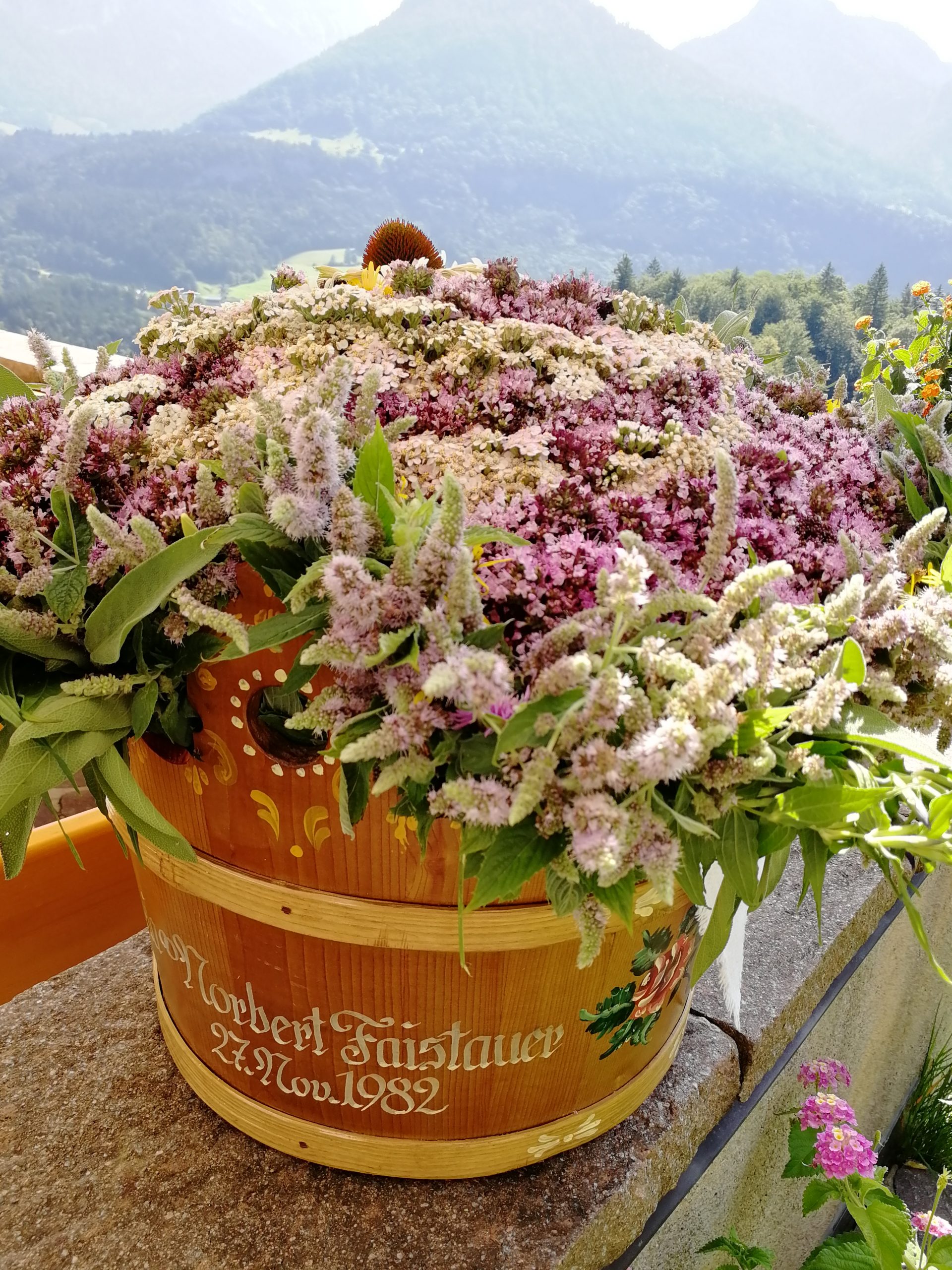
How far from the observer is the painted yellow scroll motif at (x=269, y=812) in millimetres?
817

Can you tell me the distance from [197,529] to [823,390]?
0.97 metres

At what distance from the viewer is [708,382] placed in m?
1.06

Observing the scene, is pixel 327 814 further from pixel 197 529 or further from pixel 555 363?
pixel 555 363

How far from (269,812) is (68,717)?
8.0 inches

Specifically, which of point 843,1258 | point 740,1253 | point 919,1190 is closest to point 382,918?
point 740,1253

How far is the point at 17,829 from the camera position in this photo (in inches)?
29.6

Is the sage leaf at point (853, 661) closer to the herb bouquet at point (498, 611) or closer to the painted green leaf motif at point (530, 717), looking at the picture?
the herb bouquet at point (498, 611)

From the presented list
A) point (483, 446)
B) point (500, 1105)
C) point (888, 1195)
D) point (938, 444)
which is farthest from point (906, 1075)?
point (483, 446)

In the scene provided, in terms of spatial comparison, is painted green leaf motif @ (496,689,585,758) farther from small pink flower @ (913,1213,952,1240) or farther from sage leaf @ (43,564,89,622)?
small pink flower @ (913,1213,952,1240)

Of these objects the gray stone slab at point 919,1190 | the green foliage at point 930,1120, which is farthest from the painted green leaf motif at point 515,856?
the gray stone slab at point 919,1190

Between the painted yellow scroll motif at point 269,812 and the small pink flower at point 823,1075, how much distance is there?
1041mm

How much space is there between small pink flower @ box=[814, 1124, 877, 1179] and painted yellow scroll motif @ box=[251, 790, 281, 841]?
96 cm

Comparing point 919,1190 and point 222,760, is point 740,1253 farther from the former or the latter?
point 919,1190

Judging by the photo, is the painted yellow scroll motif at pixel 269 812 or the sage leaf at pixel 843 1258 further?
the sage leaf at pixel 843 1258
